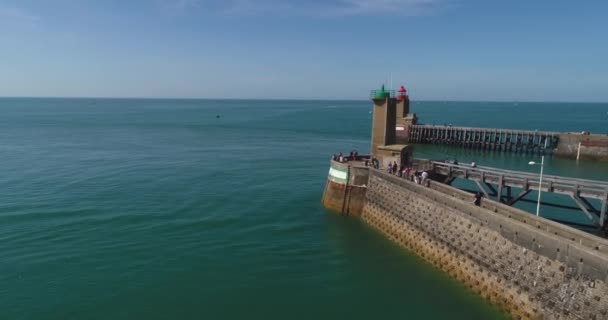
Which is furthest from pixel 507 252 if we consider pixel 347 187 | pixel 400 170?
pixel 347 187

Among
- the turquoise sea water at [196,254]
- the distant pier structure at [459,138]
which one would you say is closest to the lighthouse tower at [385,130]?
the distant pier structure at [459,138]

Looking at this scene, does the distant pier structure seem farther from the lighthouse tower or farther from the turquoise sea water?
the turquoise sea water

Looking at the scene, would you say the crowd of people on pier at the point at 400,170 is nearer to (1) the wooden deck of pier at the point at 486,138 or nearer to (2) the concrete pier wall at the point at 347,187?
(2) the concrete pier wall at the point at 347,187

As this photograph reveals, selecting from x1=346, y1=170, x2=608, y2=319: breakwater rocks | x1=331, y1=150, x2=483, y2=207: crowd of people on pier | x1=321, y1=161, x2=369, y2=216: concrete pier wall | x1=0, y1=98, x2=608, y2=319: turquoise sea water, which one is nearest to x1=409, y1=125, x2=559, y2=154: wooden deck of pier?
x1=0, y1=98, x2=608, y2=319: turquoise sea water

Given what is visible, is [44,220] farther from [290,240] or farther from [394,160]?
[394,160]

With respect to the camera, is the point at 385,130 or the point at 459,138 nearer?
the point at 385,130

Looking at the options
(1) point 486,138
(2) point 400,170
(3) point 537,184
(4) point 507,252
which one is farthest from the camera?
(1) point 486,138

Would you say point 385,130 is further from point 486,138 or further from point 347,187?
point 486,138
